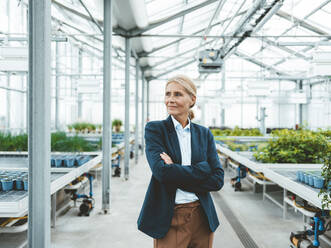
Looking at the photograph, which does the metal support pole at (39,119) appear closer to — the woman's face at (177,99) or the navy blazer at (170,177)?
the navy blazer at (170,177)

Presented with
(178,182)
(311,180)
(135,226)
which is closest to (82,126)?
(135,226)

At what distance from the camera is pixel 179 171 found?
1227mm

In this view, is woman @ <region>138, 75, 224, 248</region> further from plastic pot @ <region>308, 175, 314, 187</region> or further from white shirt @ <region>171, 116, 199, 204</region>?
plastic pot @ <region>308, 175, 314, 187</region>

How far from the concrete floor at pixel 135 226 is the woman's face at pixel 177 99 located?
2.38 metres

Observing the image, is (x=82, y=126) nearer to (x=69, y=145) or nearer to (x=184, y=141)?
(x=69, y=145)

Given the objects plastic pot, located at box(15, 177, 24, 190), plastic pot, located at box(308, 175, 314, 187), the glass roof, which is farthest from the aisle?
the glass roof

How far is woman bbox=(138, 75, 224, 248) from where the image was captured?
1226mm

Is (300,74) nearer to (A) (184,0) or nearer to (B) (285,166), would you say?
(A) (184,0)

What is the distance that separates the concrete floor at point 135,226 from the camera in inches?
128

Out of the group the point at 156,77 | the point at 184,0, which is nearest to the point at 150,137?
the point at 184,0

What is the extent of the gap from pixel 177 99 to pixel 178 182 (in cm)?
36

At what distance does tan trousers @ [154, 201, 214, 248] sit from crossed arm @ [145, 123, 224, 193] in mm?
86

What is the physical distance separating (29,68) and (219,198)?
4046 millimetres

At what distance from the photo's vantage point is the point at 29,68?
2010mm
